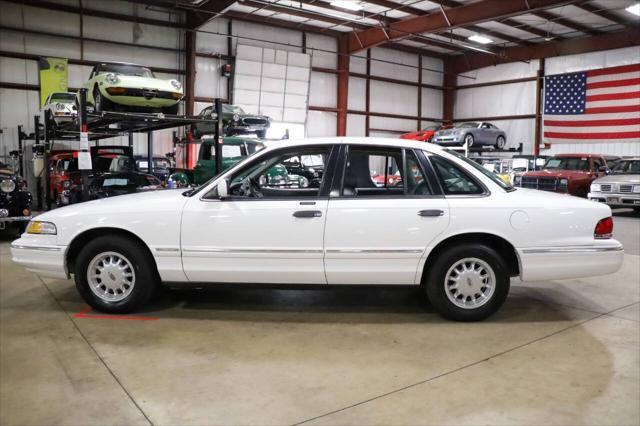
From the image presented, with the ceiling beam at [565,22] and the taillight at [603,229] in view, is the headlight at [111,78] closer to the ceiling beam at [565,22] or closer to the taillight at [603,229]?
the taillight at [603,229]

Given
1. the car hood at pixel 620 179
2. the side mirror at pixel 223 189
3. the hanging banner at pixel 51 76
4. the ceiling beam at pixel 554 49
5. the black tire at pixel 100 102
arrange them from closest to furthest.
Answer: the side mirror at pixel 223 189
the black tire at pixel 100 102
the car hood at pixel 620 179
the hanging banner at pixel 51 76
the ceiling beam at pixel 554 49

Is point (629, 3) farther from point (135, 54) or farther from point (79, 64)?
point (79, 64)

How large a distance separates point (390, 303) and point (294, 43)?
748 inches

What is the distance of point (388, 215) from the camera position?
4.08m

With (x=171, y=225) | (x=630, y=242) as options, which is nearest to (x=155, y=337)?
(x=171, y=225)

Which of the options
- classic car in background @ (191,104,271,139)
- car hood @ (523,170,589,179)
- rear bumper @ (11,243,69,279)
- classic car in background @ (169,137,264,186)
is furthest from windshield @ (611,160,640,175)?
rear bumper @ (11,243,69,279)

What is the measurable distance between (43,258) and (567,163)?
14789 millimetres

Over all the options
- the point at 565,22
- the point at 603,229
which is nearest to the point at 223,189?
the point at 603,229

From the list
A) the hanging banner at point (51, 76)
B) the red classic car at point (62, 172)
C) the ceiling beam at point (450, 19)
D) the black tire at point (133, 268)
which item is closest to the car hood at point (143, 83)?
the red classic car at point (62, 172)

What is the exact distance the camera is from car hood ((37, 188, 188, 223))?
13.9 feet

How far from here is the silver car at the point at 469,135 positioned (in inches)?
767

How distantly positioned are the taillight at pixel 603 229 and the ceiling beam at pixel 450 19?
44.0ft

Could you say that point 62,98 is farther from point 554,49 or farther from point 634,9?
point 554,49

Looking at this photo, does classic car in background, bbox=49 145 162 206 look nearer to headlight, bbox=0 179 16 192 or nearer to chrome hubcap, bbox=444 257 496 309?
headlight, bbox=0 179 16 192
